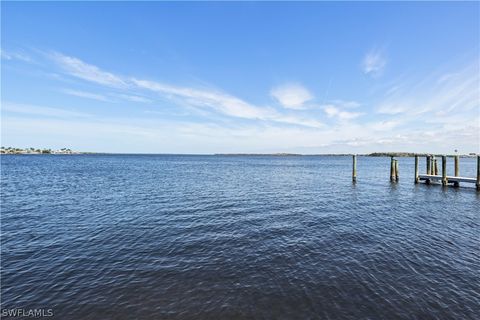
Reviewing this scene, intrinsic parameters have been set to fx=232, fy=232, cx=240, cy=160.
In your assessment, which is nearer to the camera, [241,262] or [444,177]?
[241,262]

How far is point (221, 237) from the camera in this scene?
13.7 meters

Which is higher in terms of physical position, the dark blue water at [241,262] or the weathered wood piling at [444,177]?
the weathered wood piling at [444,177]

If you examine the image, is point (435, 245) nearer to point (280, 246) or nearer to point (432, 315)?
point (432, 315)

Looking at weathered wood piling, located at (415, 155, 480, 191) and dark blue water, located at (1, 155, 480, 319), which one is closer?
dark blue water, located at (1, 155, 480, 319)

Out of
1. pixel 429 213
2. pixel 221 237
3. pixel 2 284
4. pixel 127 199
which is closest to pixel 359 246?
pixel 221 237

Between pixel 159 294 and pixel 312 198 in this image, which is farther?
pixel 312 198

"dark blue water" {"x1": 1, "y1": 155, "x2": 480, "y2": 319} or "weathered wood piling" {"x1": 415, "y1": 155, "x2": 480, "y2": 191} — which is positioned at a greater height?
"weathered wood piling" {"x1": 415, "y1": 155, "x2": 480, "y2": 191}

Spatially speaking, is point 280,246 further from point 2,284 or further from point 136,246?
point 2,284

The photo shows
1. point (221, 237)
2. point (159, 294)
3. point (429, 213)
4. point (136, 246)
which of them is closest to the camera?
point (159, 294)

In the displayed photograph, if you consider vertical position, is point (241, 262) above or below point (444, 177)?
below

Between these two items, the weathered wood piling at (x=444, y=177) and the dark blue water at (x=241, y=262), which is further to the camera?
the weathered wood piling at (x=444, y=177)

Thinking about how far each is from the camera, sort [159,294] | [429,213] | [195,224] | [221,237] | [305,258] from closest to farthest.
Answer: [159,294], [305,258], [221,237], [195,224], [429,213]

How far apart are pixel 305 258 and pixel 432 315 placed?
4719 millimetres

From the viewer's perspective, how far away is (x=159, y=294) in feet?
26.8
